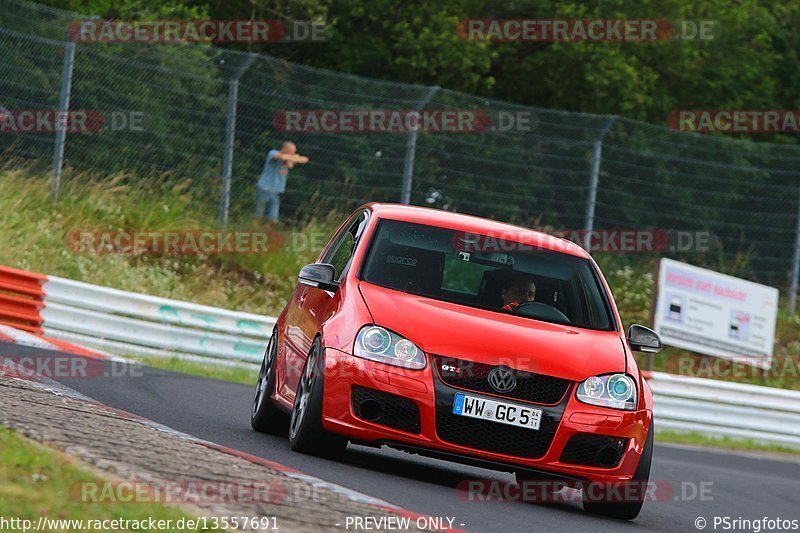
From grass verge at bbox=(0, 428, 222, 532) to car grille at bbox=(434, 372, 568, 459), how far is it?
112 inches

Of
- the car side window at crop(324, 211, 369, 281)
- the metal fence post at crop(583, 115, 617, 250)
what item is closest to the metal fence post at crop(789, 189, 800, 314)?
the metal fence post at crop(583, 115, 617, 250)

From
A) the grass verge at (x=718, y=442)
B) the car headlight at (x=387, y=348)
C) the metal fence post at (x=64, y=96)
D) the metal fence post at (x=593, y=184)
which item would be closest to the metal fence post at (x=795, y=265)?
the metal fence post at (x=593, y=184)

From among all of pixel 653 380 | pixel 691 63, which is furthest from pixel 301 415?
pixel 691 63

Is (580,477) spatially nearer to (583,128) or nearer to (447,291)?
(447,291)

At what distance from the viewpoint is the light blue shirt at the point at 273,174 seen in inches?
811

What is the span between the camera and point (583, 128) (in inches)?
871

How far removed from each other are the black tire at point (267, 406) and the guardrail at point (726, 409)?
952 centimetres

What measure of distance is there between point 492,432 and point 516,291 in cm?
138

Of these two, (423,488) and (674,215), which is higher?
(674,215)

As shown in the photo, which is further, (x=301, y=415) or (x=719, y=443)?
(x=719, y=443)

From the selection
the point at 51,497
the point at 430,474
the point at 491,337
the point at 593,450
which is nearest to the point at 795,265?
the point at 430,474

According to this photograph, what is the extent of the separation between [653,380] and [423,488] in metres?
11.1

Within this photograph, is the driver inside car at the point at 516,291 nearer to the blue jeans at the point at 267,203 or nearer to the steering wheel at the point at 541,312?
the steering wheel at the point at 541,312

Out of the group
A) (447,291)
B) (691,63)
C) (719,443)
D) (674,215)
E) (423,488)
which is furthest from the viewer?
(691,63)
